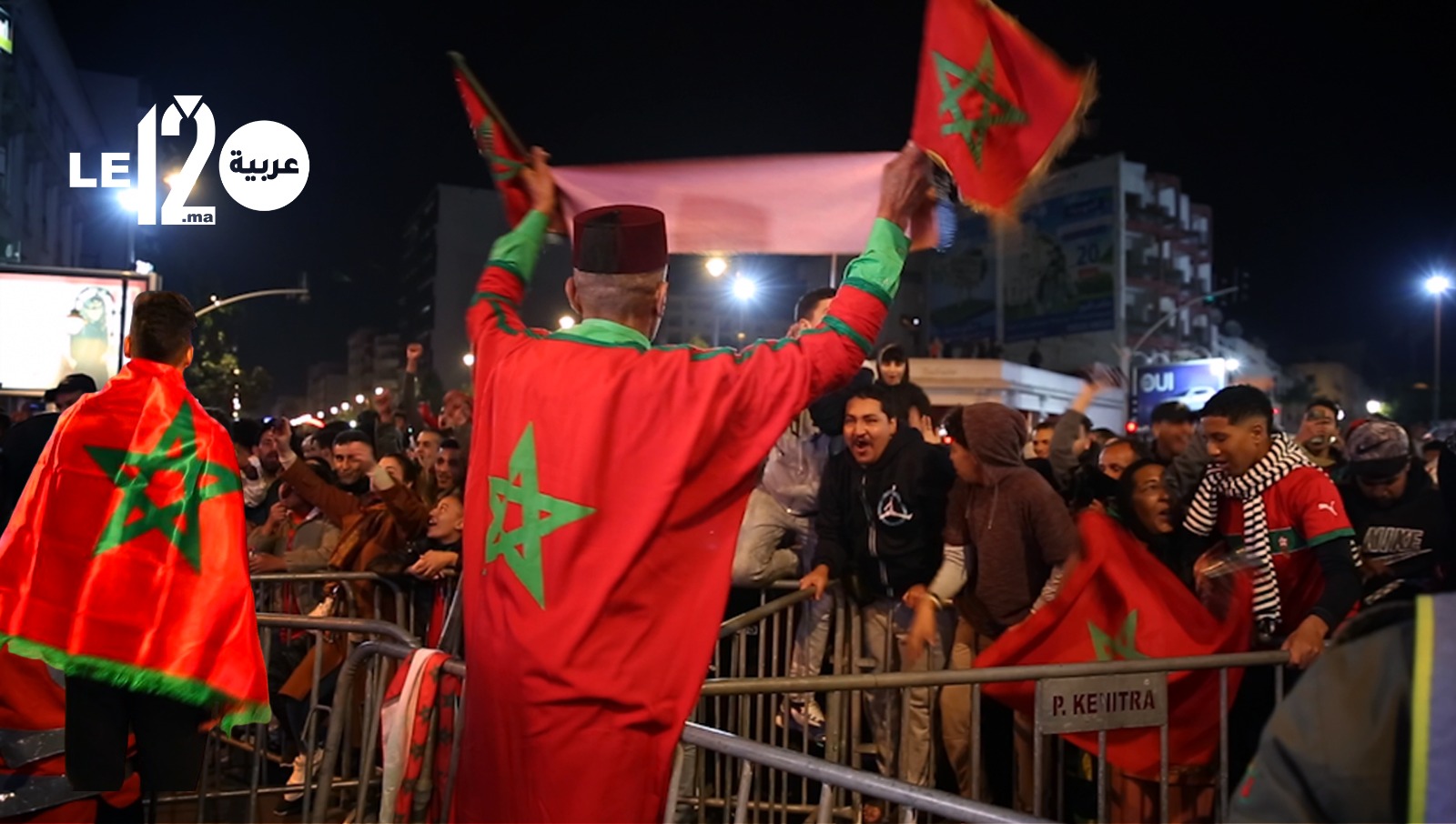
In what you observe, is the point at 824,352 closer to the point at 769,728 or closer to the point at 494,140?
the point at 494,140

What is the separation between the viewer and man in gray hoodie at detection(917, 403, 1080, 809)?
5641 mm

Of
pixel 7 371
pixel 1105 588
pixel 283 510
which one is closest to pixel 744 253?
pixel 1105 588

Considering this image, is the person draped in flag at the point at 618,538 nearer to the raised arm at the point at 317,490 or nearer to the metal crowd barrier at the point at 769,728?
the metal crowd barrier at the point at 769,728

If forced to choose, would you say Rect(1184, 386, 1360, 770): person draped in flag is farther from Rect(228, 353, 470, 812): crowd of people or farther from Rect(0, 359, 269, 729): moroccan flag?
Rect(0, 359, 269, 729): moroccan flag

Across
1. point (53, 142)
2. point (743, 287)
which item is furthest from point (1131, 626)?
point (53, 142)

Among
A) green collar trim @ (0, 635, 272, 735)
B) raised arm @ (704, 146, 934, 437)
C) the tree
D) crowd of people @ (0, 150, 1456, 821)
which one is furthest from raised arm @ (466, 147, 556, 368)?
the tree

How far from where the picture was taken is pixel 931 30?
10.3ft

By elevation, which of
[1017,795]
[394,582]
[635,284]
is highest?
[635,284]

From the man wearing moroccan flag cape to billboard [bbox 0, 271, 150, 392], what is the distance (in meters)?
10.3

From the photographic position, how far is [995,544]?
5.72 metres

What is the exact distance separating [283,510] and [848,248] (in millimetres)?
6811

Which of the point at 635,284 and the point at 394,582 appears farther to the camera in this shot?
the point at 394,582

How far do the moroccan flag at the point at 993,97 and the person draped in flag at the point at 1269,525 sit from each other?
8.73ft

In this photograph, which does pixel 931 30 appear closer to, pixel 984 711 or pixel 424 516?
pixel 984 711
